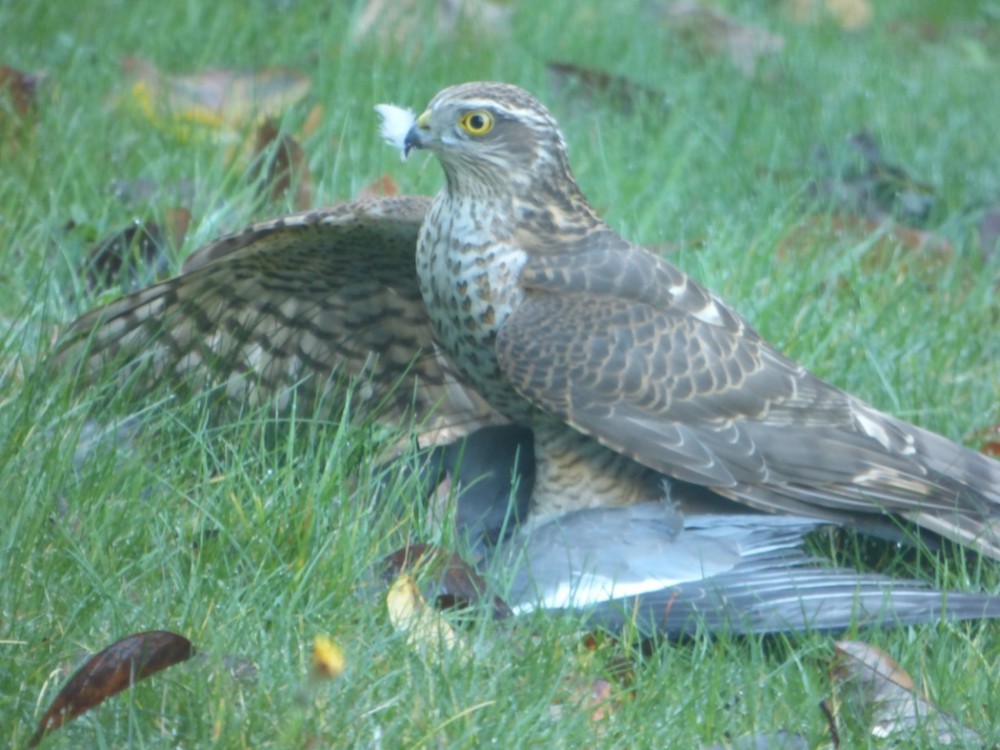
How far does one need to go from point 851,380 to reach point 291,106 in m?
2.11

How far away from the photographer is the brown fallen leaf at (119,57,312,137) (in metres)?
5.30

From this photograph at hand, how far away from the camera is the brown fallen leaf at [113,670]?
248 cm

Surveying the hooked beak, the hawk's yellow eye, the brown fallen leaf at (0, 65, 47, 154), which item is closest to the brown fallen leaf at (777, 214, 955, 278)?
the hawk's yellow eye

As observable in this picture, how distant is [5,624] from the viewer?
8.96 feet

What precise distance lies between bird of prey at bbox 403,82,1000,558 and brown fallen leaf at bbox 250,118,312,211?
3.58 feet

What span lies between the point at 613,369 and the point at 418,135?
2.48 ft

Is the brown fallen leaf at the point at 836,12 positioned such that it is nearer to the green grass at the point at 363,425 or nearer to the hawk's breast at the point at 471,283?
the green grass at the point at 363,425

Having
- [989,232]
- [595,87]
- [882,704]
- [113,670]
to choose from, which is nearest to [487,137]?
[882,704]

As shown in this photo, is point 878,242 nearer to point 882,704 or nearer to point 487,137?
point 487,137

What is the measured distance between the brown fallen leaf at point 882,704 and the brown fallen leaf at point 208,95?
2928 mm

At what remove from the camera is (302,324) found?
164 inches

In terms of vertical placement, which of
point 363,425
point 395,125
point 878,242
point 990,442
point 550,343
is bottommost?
point 990,442

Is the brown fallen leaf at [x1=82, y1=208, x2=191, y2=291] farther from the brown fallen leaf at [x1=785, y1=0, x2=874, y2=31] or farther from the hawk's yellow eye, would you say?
the brown fallen leaf at [x1=785, y1=0, x2=874, y2=31]

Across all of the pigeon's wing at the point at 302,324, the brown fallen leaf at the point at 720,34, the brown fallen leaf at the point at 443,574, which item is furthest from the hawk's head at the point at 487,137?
the brown fallen leaf at the point at 720,34
